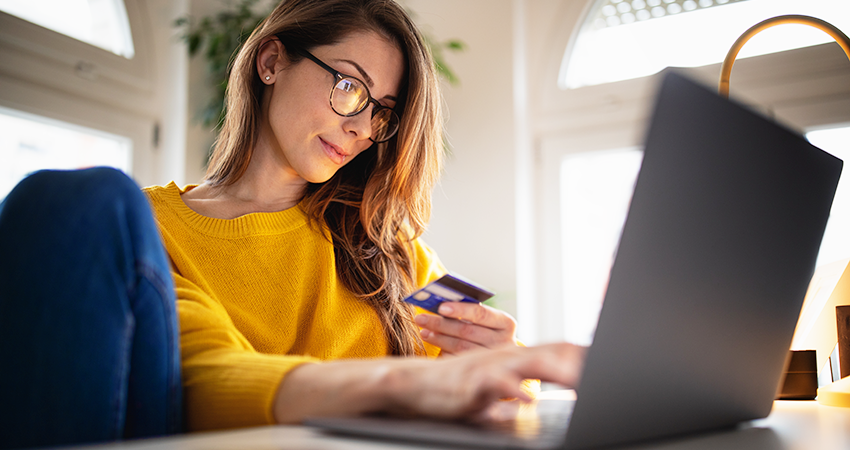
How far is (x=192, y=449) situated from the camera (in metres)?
0.33

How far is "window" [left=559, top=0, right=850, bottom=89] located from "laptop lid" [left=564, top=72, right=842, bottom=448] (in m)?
2.30

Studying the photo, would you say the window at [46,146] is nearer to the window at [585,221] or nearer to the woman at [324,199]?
the woman at [324,199]

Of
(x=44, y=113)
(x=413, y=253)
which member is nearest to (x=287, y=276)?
(x=413, y=253)

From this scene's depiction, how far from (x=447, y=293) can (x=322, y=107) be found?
56cm

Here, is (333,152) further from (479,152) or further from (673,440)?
(479,152)

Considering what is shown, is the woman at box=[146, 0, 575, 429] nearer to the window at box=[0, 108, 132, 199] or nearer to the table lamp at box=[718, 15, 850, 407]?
the table lamp at box=[718, 15, 850, 407]

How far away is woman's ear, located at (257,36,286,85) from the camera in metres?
1.22

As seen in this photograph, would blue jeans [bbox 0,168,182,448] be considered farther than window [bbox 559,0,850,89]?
No

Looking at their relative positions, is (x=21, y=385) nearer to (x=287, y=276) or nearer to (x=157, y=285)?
(x=157, y=285)

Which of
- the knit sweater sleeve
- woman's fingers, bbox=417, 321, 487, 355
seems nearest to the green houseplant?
woman's fingers, bbox=417, 321, 487, 355

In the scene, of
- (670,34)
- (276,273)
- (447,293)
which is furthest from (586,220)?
(447,293)

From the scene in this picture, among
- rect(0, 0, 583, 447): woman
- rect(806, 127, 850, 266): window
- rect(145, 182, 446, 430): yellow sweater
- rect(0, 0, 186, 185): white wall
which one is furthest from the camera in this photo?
rect(806, 127, 850, 266): window

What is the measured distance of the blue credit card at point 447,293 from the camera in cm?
69

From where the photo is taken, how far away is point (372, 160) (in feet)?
4.40
